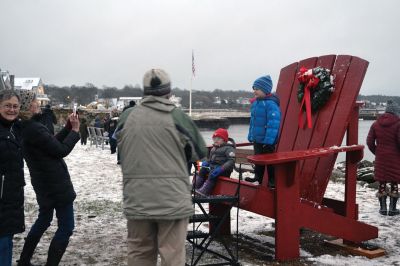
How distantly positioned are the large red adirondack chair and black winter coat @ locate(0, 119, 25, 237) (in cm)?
185

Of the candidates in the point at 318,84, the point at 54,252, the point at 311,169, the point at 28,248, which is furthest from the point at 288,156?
the point at 28,248

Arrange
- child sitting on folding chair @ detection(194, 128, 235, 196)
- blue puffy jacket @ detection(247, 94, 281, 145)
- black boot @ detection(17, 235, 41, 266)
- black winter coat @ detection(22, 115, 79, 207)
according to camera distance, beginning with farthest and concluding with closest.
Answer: blue puffy jacket @ detection(247, 94, 281, 145) → child sitting on folding chair @ detection(194, 128, 235, 196) → black boot @ detection(17, 235, 41, 266) → black winter coat @ detection(22, 115, 79, 207)

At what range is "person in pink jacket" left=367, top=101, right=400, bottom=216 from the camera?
256 inches

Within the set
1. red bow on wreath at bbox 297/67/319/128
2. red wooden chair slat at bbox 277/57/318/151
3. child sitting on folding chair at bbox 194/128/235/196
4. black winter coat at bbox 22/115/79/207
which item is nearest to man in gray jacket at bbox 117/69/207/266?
black winter coat at bbox 22/115/79/207

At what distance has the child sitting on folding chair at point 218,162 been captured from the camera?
4.88 metres

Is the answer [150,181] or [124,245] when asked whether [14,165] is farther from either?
[124,245]

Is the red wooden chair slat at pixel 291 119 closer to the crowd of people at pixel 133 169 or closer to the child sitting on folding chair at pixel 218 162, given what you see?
the child sitting on folding chair at pixel 218 162

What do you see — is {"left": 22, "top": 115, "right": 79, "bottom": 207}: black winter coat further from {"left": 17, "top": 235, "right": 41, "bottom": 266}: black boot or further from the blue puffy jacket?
the blue puffy jacket

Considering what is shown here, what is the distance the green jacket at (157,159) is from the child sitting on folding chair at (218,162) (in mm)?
2122

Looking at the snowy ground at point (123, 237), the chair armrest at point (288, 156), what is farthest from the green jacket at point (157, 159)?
the snowy ground at point (123, 237)

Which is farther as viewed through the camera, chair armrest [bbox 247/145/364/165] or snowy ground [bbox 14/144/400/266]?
snowy ground [bbox 14/144/400/266]

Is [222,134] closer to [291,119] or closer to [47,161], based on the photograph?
[291,119]

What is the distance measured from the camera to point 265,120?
5121mm

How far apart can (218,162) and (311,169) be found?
42.2 inches
